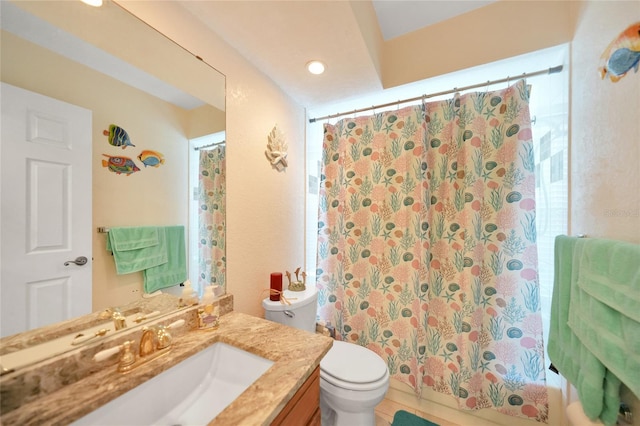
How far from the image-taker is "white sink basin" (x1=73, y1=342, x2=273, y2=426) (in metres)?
0.60

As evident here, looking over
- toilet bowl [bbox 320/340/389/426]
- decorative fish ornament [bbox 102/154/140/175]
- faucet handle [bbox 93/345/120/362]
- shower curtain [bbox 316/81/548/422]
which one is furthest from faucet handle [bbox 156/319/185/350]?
shower curtain [bbox 316/81/548/422]

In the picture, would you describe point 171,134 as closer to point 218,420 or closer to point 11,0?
point 11,0

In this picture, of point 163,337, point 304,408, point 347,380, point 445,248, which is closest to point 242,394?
point 304,408

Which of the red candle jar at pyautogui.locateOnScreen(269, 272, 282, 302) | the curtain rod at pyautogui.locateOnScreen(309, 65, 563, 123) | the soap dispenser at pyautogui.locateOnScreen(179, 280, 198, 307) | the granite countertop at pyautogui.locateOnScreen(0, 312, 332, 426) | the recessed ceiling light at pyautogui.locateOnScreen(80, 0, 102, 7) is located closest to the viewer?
the granite countertop at pyautogui.locateOnScreen(0, 312, 332, 426)

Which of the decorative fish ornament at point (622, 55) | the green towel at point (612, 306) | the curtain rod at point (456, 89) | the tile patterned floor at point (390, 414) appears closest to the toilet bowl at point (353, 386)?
the tile patterned floor at point (390, 414)

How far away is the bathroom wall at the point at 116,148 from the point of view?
59 centimetres

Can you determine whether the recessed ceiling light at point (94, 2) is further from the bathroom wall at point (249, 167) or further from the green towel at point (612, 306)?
the green towel at point (612, 306)

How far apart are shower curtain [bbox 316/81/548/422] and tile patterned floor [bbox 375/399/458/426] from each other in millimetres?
180

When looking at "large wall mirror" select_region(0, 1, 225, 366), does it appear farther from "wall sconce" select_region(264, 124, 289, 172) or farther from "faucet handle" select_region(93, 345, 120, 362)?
"wall sconce" select_region(264, 124, 289, 172)

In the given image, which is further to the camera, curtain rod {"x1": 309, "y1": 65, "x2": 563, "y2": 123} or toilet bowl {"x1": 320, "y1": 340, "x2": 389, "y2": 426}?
curtain rod {"x1": 309, "y1": 65, "x2": 563, "y2": 123}

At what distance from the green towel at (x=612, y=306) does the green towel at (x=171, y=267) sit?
1544 millimetres

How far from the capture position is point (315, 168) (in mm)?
2020

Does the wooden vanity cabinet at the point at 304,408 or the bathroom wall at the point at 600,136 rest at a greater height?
the bathroom wall at the point at 600,136

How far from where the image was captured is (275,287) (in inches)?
55.6
